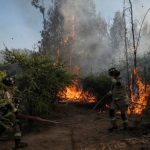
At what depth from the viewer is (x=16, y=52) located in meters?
15.9

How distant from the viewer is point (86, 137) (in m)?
12.3

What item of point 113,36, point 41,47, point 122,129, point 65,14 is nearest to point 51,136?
point 122,129

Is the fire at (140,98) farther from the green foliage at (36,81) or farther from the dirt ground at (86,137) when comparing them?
the green foliage at (36,81)

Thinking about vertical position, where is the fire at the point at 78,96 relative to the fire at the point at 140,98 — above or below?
above

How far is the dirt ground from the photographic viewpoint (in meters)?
9.71

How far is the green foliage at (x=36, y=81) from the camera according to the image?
14.8m

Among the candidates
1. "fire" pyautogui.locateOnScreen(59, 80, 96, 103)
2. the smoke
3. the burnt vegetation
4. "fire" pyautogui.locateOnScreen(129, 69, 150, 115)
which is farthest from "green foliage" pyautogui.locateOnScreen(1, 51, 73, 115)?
the smoke

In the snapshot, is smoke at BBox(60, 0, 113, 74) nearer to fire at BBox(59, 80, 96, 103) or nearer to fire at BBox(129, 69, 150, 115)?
fire at BBox(59, 80, 96, 103)

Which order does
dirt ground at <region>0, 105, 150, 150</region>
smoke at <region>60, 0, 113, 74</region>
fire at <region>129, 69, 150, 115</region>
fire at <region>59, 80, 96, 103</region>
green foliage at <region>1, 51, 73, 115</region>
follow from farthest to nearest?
smoke at <region>60, 0, 113, 74</region> → fire at <region>59, 80, 96, 103</region> → fire at <region>129, 69, 150, 115</region> → green foliage at <region>1, 51, 73, 115</region> → dirt ground at <region>0, 105, 150, 150</region>

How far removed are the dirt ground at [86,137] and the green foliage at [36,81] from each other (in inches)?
44.0

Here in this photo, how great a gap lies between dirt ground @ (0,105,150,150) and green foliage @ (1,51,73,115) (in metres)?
1.12

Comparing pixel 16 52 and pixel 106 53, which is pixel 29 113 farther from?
pixel 106 53

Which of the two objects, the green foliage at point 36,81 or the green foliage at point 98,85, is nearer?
the green foliage at point 36,81

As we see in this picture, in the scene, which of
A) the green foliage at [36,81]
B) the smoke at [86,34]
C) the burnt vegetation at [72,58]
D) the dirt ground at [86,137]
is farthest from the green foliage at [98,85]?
the smoke at [86,34]
